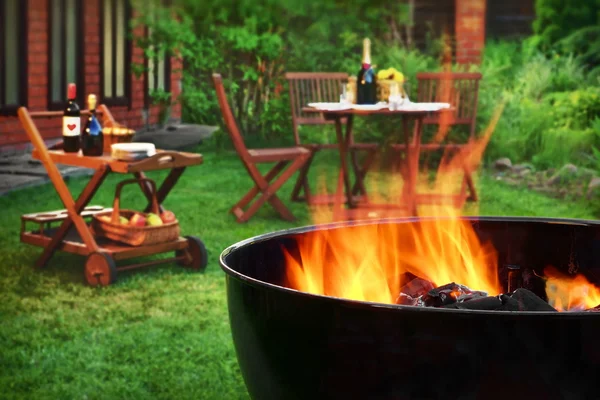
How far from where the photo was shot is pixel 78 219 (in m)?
5.18

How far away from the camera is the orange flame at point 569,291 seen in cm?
249

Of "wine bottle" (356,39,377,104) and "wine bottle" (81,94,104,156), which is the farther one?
"wine bottle" (356,39,377,104)

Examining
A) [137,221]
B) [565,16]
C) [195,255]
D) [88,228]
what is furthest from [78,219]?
[565,16]

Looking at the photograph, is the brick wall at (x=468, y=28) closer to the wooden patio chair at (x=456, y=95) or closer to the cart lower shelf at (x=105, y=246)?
the wooden patio chair at (x=456, y=95)

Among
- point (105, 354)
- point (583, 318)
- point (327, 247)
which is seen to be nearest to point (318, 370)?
point (583, 318)

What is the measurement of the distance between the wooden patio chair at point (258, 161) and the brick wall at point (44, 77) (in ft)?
12.0

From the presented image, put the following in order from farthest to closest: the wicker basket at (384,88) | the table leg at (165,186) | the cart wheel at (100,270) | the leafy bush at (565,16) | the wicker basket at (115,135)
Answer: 1. the leafy bush at (565,16)
2. the wicker basket at (384,88)
3. the table leg at (165,186)
4. the wicker basket at (115,135)
5. the cart wheel at (100,270)

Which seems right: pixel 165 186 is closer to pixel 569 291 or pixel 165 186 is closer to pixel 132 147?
pixel 132 147

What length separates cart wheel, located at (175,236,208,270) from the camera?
5368 mm

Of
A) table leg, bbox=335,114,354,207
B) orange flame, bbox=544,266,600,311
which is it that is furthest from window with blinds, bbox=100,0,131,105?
orange flame, bbox=544,266,600,311

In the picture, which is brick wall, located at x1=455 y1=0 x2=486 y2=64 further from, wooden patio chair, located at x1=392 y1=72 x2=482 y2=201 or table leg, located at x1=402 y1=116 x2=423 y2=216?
table leg, located at x1=402 y1=116 x2=423 y2=216

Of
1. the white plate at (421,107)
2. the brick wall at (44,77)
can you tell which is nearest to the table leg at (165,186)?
the white plate at (421,107)

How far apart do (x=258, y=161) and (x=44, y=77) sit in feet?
15.1

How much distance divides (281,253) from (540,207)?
5408 mm
